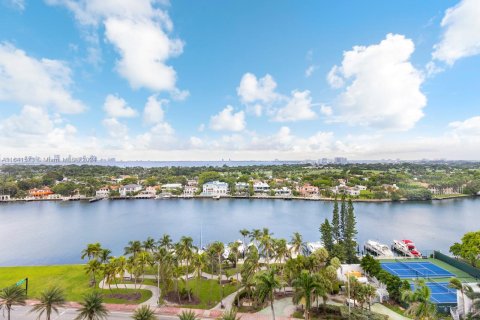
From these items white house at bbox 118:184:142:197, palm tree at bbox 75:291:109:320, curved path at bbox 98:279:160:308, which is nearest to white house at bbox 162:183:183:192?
white house at bbox 118:184:142:197

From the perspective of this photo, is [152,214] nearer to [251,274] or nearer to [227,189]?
[227,189]

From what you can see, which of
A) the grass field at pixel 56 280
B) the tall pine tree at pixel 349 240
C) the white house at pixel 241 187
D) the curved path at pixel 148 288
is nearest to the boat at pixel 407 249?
the tall pine tree at pixel 349 240

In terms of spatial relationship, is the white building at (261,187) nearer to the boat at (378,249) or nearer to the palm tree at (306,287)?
the boat at (378,249)

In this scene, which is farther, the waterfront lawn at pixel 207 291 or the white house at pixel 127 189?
the white house at pixel 127 189

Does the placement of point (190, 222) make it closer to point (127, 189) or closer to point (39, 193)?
point (127, 189)

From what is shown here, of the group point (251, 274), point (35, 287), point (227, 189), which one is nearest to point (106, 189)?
point (227, 189)
